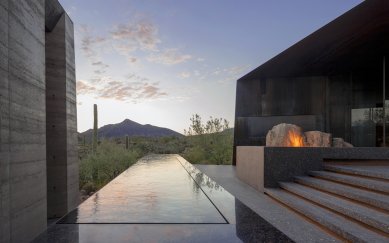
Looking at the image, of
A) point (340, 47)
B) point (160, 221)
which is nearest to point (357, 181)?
point (160, 221)

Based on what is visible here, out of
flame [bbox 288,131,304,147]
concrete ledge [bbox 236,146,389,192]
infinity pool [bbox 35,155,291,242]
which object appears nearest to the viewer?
infinity pool [bbox 35,155,291,242]

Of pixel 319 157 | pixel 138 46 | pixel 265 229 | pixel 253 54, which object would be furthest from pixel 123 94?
pixel 265 229

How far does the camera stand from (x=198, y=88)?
64.4ft

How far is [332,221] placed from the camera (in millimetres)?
4070

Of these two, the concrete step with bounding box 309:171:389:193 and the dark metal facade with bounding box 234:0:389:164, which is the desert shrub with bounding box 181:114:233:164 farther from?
the concrete step with bounding box 309:171:389:193

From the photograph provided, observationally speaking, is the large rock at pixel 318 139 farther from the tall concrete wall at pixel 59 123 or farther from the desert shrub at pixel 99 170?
the tall concrete wall at pixel 59 123

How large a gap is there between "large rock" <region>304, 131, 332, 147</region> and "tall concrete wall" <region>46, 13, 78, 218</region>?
7493mm

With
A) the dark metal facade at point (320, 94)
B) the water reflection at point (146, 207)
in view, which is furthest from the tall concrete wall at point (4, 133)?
the dark metal facade at point (320, 94)

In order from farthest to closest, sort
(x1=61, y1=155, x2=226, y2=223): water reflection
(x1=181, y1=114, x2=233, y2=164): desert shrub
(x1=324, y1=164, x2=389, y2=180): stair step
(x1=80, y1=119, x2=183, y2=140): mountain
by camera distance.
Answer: (x1=80, y1=119, x2=183, y2=140): mountain → (x1=181, y1=114, x2=233, y2=164): desert shrub → (x1=324, y1=164, x2=389, y2=180): stair step → (x1=61, y1=155, x2=226, y2=223): water reflection

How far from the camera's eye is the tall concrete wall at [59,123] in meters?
6.27

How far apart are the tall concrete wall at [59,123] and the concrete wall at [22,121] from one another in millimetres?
2037

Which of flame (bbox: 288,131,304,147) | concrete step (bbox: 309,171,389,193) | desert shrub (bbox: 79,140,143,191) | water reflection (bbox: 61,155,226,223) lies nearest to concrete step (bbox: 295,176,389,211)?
concrete step (bbox: 309,171,389,193)

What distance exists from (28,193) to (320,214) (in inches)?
161

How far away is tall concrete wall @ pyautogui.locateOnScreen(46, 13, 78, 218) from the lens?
6273mm
